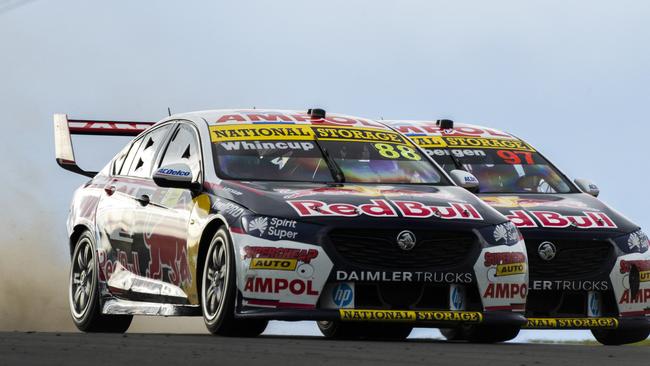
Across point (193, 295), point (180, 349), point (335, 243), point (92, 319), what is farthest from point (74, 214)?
point (180, 349)

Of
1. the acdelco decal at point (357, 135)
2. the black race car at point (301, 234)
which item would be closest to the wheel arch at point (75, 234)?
the black race car at point (301, 234)

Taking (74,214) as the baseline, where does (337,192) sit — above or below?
above

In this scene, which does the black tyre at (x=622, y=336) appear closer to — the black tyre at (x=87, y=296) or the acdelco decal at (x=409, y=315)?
the acdelco decal at (x=409, y=315)

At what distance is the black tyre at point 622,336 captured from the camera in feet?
43.0

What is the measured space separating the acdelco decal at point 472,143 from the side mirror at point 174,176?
3593 millimetres

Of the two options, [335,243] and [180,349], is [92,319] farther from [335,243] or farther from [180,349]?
[180,349]

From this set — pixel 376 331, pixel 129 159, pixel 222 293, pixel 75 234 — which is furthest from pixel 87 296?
pixel 222 293

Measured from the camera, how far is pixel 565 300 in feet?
41.5

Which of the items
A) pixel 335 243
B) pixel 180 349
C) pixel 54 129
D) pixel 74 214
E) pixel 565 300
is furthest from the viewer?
pixel 54 129

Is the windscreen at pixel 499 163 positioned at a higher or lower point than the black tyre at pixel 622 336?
higher

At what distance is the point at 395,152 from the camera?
12586mm

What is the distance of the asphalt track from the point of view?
8.54 metres

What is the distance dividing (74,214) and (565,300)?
4137 mm

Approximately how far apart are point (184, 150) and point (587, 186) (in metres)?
3.54
